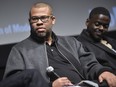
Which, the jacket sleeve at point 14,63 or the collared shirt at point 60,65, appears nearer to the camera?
the jacket sleeve at point 14,63

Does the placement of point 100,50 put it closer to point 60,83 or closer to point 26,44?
point 26,44

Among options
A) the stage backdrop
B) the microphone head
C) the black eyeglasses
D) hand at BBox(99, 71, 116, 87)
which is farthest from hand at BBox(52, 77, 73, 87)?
the stage backdrop

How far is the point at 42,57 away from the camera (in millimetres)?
2029

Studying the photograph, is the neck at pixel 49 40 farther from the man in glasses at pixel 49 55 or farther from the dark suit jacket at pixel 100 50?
the dark suit jacket at pixel 100 50

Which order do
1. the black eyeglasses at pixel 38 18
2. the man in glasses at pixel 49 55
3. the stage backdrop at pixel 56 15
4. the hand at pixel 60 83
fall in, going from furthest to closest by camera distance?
the stage backdrop at pixel 56 15
the black eyeglasses at pixel 38 18
the man in glasses at pixel 49 55
the hand at pixel 60 83

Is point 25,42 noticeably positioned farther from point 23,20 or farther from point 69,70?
point 23,20

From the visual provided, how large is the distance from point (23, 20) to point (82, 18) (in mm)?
602

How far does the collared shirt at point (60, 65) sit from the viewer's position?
6.58 ft

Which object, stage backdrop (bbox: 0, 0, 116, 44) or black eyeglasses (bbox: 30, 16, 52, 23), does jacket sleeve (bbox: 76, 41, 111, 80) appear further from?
stage backdrop (bbox: 0, 0, 116, 44)

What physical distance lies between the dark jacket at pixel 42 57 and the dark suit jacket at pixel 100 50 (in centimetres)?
18

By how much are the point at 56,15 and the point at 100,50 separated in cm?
74

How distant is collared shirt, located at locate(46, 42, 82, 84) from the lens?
2006 mm

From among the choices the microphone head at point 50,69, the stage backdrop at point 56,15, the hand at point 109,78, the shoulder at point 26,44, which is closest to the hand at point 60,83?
the microphone head at point 50,69

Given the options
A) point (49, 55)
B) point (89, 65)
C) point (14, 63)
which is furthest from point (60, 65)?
point (14, 63)
